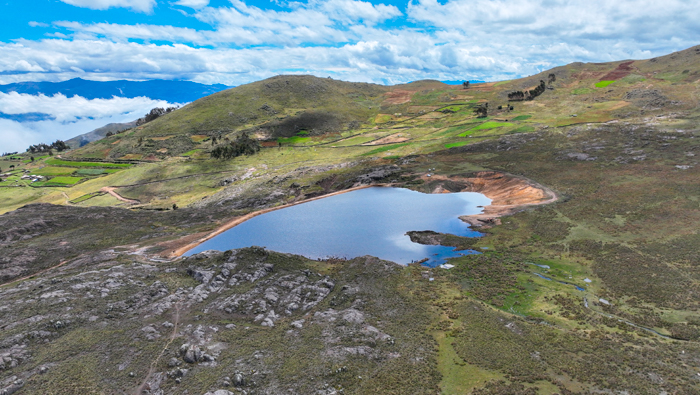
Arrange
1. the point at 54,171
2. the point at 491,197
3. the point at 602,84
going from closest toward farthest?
1. the point at 491,197
2. the point at 54,171
3. the point at 602,84

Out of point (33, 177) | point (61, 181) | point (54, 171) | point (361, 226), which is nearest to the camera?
point (361, 226)

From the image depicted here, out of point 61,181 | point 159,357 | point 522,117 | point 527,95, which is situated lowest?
point 159,357

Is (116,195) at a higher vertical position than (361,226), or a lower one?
higher

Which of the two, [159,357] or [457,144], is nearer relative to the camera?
[159,357]

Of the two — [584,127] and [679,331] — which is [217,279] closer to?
[679,331]

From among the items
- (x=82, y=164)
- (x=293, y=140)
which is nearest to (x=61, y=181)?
(x=82, y=164)

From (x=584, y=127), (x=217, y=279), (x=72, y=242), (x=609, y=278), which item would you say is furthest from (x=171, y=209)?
(x=584, y=127)

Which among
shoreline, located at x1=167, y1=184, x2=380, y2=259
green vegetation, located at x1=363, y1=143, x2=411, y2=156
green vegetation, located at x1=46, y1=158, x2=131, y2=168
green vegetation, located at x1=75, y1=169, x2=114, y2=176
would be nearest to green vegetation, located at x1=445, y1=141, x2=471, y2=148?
green vegetation, located at x1=363, y1=143, x2=411, y2=156

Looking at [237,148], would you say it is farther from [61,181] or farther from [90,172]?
[61,181]
